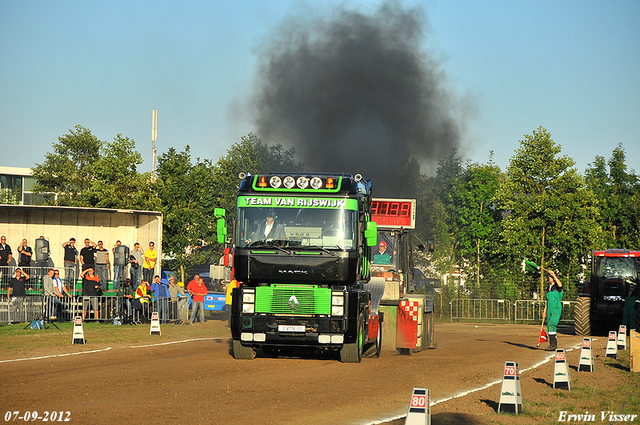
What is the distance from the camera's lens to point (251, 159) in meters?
45.9

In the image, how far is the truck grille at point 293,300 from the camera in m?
13.6

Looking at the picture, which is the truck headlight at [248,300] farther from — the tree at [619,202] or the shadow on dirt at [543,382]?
the tree at [619,202]

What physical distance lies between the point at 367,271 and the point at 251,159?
3174 centimetres

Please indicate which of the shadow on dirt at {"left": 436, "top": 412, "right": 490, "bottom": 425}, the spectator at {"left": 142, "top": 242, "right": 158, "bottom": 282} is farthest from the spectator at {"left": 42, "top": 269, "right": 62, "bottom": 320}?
the shadow on dirt at {"left": 436, "top": 412, "right": 490, "bottom": 425}

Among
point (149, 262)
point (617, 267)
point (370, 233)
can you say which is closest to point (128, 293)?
point (149, 262)

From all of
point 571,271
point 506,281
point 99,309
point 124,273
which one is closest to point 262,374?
point 99,309

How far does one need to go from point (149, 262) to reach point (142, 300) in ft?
7.21

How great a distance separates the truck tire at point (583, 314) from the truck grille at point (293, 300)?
15724mm

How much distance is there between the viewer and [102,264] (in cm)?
2545

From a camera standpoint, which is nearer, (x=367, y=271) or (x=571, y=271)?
(x=367, y=271)

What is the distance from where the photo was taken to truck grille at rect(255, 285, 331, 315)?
13570 mm

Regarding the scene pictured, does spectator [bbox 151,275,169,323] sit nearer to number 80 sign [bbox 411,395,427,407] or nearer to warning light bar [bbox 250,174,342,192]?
warning light bar [bbox 250,174,342,192]

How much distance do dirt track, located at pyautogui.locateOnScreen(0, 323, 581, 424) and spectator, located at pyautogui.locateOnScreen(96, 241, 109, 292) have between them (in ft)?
28.0

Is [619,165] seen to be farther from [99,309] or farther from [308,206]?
[308,206]
